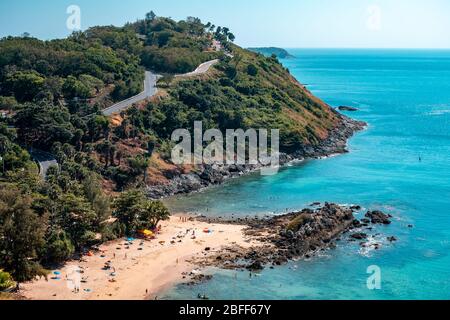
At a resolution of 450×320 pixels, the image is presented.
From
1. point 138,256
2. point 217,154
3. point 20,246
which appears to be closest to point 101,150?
point 217,154

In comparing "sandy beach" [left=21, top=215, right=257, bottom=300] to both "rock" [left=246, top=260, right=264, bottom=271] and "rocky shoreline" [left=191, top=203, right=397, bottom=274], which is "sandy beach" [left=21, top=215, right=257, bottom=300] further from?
"rock" [left=246, top=260, right=264, bottom=271]

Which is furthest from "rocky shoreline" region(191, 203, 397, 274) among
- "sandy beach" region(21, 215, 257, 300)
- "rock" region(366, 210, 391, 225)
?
"sandy beach" region(21, 215, 257, 300)

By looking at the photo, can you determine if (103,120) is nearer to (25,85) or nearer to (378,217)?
(25,85)

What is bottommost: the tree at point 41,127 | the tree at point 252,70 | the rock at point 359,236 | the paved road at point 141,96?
the rock at point 359,236

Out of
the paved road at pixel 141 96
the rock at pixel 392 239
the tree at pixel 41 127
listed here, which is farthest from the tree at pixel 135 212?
the paved road at pixel 141 96

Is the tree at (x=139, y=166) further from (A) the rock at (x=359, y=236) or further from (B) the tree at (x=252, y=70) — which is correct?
(B) the tree at (x=252, y=70)

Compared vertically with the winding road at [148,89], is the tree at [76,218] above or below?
below

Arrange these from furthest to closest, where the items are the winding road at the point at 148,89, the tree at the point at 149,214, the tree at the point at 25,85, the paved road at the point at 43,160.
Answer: the tree at the point at 25,85 < the winding road at the point at 148,89 < the paved road at the point at 43,160 < the tree at the point at 149,214
